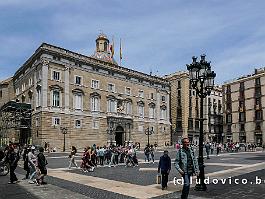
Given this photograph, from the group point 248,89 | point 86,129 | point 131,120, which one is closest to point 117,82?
point 131,120

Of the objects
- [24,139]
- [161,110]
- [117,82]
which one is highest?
[117,82]

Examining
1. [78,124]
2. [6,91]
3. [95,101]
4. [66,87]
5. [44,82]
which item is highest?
[6,91]

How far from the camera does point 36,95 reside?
48.4 meters

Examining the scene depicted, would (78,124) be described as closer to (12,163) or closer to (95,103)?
(95,103)

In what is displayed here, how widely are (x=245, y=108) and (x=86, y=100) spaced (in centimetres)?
4130

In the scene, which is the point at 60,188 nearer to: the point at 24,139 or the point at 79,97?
the point at 79,97

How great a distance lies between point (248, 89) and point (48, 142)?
49892 millimetres

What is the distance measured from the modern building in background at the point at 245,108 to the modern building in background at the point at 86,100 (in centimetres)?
1998

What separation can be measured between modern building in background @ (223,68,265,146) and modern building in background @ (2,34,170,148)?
1998 centimetres

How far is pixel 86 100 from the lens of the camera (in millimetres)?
52125

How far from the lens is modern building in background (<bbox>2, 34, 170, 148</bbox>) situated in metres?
46.8

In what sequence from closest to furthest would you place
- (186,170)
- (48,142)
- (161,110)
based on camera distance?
1. (186,170)
2. (48,142)
3. (161,110)

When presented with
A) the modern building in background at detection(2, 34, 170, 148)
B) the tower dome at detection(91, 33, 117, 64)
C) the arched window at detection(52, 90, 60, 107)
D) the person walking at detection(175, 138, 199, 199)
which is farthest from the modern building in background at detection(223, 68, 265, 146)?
the person walking at detection(175, 138, 199, 199)

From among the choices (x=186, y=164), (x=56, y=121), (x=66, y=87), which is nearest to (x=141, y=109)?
(x=66, y=87)
